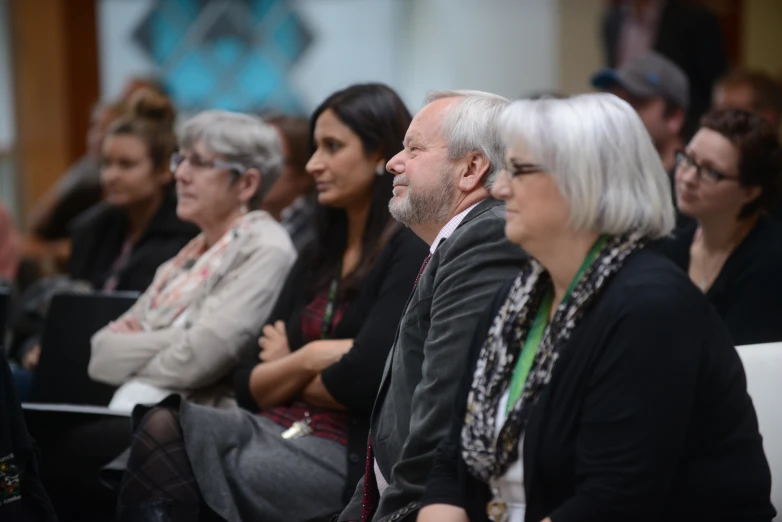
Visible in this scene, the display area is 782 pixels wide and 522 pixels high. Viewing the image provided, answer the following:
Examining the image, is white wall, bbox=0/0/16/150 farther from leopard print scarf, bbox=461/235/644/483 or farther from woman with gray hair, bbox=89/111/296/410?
leopard print scarf, bbox=461/235/644/483

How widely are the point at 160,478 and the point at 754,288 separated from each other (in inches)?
66.3

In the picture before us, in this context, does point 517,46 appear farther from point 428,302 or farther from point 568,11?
point 428,302

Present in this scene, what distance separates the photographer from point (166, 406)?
285 centimetres

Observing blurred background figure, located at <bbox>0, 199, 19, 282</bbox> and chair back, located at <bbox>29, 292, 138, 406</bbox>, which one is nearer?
chair back, located at <bbox>29, 292, 138, 406</bbox>

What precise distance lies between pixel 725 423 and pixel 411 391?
0.68 meters

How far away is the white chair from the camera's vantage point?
2.41 metres

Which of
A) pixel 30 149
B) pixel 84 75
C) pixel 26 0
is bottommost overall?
pixel 30 149

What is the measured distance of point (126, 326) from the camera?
3.57m

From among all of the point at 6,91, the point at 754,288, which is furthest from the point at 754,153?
the point at 6,91

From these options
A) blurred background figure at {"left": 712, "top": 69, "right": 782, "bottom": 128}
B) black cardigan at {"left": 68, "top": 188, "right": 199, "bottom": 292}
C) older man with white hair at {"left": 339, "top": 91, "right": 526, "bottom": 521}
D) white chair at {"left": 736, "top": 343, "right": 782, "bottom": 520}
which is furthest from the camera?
blurred background figure at {"left": 712, "top": 69, "right": 782, "bottom": 128}

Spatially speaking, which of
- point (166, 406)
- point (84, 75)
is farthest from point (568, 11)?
point (166, 406)

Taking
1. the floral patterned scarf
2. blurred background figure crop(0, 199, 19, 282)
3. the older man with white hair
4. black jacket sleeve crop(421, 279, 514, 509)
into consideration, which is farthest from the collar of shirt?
blurred background figure crop(0, 199, 19, 282)

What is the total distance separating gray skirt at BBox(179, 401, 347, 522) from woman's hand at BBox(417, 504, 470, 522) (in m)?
0.86

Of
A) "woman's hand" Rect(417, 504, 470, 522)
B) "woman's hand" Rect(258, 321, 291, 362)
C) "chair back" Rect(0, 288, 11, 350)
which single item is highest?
"woman's hand" Rect(417, 504, 470, 522)
